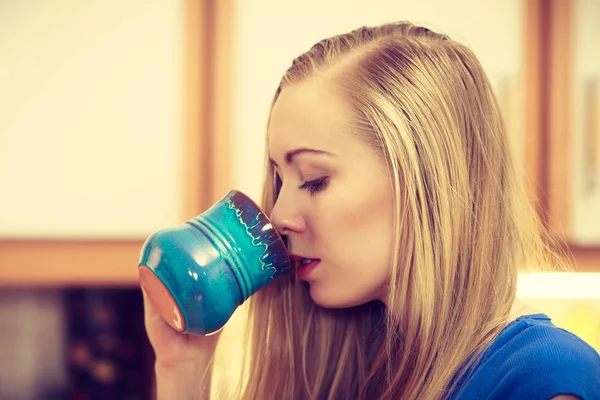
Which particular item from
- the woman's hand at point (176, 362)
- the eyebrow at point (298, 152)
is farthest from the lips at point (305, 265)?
the woman's hand at point (176, 362)

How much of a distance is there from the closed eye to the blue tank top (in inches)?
10.2

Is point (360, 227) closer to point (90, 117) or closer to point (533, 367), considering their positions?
point (533, 367)

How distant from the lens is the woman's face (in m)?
0.71

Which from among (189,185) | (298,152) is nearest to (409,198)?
(298,152)

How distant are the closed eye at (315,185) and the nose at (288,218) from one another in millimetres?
26

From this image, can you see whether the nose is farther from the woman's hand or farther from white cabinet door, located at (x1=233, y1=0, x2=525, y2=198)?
white cabinet door, located at (x1=233, y1=0, x2=525, y2=198)

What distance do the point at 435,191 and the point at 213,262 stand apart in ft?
0.88

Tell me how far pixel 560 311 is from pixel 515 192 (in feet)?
3.44

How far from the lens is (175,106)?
1438 millimetres

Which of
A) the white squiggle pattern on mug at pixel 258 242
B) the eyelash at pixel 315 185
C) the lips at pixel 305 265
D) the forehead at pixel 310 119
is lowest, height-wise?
the lips at pixel 305 265

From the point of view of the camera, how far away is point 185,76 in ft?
4.71

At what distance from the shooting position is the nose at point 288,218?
740mm

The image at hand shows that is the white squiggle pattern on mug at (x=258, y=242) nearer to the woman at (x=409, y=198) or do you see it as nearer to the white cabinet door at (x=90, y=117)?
the woman at (x=409, y=198)

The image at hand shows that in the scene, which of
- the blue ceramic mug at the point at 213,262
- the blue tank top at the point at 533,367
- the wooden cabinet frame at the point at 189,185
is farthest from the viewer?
the wooden cabinet frame at the point at 189,185
